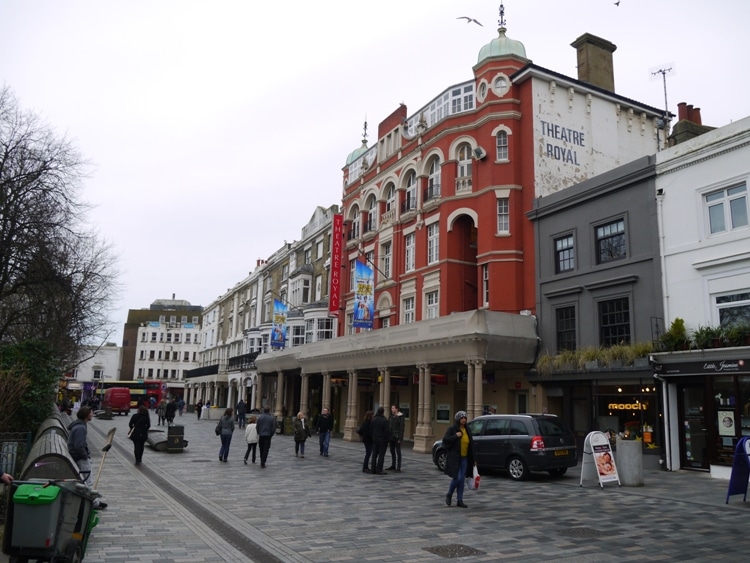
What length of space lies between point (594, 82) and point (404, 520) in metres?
→ 25.7

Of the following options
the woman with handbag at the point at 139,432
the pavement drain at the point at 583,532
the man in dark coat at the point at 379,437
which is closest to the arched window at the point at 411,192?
the man in dark coat at the point at 379,437

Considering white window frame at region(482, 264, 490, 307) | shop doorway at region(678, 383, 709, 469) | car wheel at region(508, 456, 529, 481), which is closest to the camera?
car wheel at region(508, 456, 529, 481)

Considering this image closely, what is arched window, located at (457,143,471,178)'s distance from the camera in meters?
29.2

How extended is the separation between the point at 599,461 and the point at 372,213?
25.3 metres

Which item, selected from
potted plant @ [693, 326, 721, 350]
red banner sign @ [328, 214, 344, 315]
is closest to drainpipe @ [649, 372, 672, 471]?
potted plant @ [693, 326, 721, 350]

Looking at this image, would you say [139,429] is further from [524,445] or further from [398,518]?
[524,445]

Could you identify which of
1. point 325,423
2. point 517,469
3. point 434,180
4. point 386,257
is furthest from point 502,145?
point 517,469

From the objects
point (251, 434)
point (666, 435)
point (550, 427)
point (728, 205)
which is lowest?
point (251, 434)

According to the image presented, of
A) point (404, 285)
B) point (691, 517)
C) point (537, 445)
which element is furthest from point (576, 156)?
point (691, 517)

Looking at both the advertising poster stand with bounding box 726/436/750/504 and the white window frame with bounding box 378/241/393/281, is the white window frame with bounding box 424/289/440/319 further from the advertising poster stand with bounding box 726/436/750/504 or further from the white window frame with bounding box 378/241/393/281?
the advertising poster stand with bounding box 726/436/750/504

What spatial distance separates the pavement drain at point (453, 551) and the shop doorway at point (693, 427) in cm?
1199

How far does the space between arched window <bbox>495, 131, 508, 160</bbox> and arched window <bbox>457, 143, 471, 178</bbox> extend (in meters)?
2.02

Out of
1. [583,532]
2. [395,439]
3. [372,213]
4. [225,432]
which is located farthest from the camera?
[372,213]

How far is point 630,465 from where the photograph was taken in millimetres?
14977
